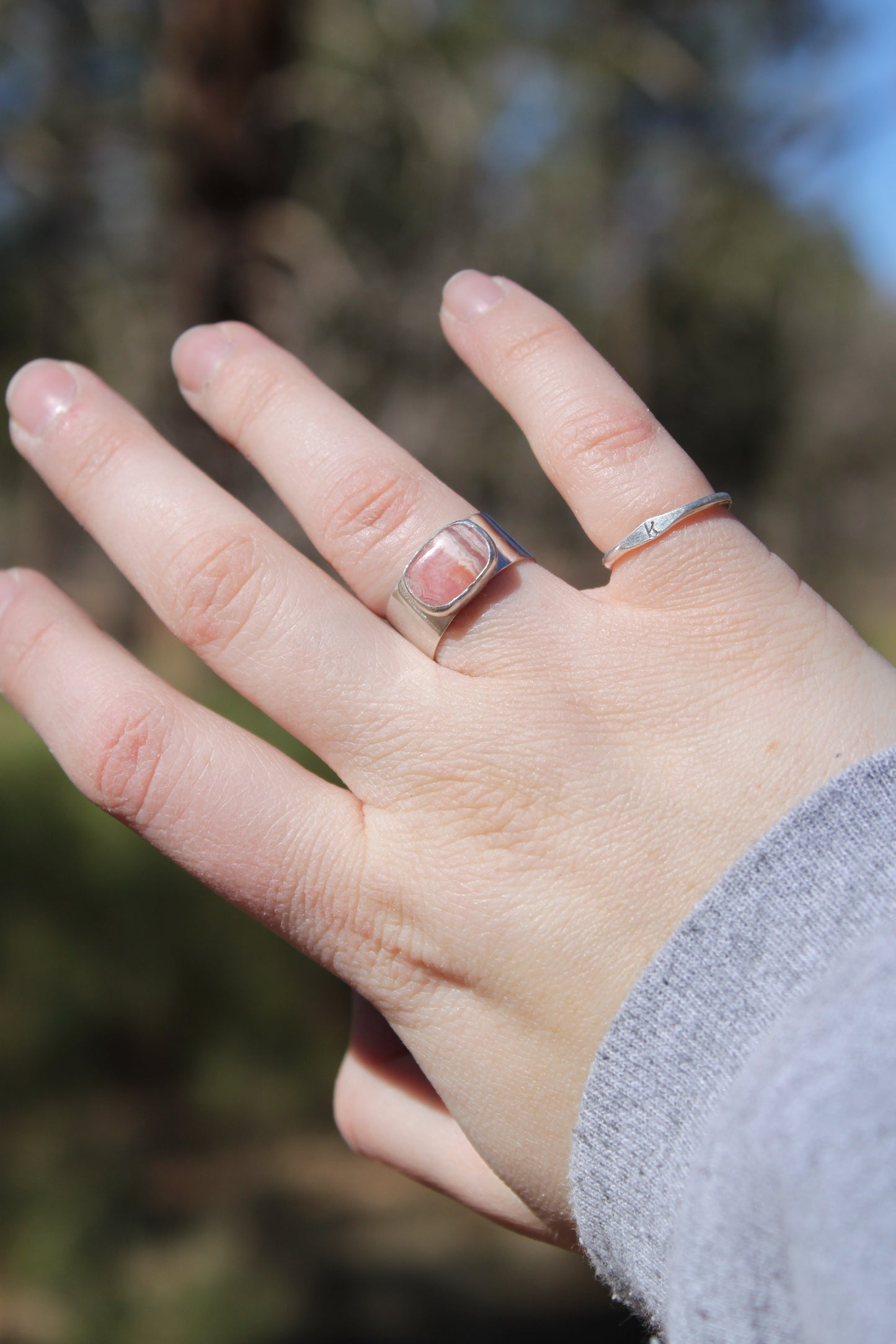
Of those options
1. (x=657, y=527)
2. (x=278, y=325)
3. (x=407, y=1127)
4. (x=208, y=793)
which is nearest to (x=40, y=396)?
(x=208, y=793)

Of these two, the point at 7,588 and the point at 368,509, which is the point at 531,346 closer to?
the point at 368,509

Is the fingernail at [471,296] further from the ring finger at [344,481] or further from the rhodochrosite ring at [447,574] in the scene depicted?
the rhodochrosite ring at [447,574]

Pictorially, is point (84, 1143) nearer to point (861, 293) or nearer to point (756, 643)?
point (756, 643)

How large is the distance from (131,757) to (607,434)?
67 cm

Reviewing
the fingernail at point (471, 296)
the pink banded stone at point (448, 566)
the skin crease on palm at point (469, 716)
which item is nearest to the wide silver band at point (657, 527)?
the skin crease on palm at point (469, 716)

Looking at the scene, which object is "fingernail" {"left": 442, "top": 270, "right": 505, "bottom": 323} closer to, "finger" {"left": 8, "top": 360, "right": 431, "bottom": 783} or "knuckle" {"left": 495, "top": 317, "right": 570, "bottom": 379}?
"knuckle" {"left": 495, "top": 317, "right": 570, "bottom": 379}

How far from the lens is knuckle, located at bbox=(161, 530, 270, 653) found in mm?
1143

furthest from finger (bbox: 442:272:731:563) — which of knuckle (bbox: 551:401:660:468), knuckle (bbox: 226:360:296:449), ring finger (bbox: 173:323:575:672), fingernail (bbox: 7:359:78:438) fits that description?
fingernail (bbox: 7:359:78:438)

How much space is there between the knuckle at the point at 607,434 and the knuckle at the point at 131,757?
0.57 meters

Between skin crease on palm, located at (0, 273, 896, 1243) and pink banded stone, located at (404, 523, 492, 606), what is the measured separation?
39mm

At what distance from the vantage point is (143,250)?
560 cm

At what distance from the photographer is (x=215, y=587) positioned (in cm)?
115

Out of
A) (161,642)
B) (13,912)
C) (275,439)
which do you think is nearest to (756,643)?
(275,439)

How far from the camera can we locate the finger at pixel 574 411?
44.2 inches
